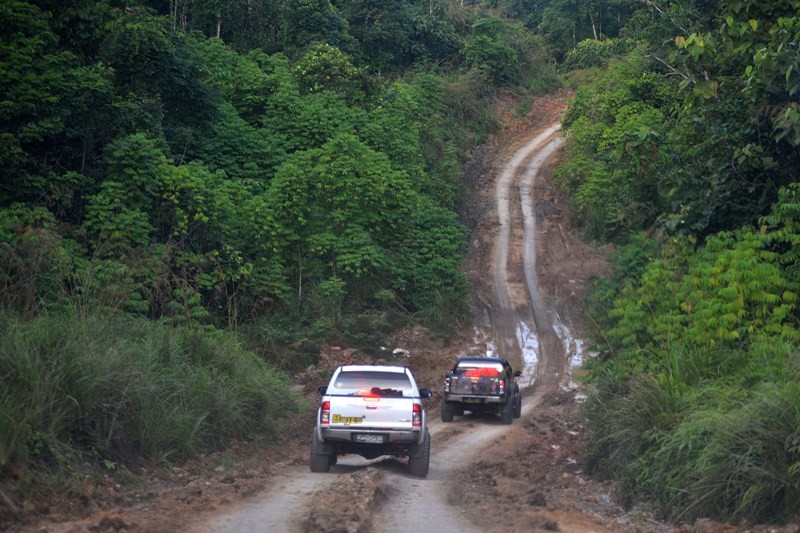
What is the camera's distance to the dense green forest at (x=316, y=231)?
39.8 ft

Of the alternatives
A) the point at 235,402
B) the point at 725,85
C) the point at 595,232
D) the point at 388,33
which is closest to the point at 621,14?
the point at 388,33

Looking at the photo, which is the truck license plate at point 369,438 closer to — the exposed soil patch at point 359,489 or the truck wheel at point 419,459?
the exposed soil patch at point 359,489

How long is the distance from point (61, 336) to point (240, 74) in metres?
27.8

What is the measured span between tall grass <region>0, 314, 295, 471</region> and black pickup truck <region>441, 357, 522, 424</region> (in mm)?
7154

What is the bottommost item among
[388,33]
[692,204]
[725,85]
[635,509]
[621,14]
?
[635,509]

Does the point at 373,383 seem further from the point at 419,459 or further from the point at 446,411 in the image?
the point at 446,411

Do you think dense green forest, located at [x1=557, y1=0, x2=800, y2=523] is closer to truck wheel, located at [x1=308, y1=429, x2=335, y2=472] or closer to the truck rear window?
the truck rear window

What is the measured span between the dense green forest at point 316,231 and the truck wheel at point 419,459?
2.85m

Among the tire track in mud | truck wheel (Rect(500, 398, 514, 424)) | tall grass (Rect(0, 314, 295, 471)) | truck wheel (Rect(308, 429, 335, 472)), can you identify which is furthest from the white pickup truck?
truck wheel (Rect(500, 398, 514, 424))

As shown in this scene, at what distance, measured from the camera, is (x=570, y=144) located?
157ft

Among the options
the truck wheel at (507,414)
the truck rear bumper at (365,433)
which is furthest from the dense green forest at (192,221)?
the truck wheel at (507,414)

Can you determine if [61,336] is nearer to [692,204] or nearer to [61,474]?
[61,474]

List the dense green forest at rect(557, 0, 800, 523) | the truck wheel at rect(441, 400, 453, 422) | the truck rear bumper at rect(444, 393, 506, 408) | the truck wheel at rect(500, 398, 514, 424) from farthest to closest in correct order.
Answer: the truck wheel at rect(441, 400, 453, 422) < the truck wheel at rect(500, 398, 514, 424) < the truck rear bumper at rect(444, 393, 506, 408) < the dense green forest at rect(557, 0, 800, 523)

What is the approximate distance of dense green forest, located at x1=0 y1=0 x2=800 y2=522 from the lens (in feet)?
39.8
